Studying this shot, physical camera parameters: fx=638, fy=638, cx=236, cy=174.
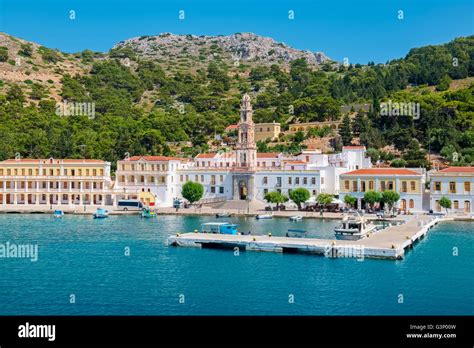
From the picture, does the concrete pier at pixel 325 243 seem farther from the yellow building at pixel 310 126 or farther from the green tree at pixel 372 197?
the yellow building at pixel 310 126

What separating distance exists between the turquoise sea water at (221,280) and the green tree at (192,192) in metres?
18.9

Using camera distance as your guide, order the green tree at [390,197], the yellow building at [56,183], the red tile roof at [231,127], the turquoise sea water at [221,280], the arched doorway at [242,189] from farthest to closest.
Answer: the red tile roof at [231,127] < the yellow building at [56,183] < the arched doorway at [242,189] < the green tree at [390,197] < the turquoise sea water at [221,280]

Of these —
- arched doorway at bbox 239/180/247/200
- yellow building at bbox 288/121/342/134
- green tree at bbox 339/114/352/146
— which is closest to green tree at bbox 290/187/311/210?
arched doorway at bbox 239/180/247/200

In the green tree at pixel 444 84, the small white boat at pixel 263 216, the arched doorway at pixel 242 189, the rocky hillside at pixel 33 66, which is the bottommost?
the small white boat at pixel 263 216

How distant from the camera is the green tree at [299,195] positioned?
2238 inches

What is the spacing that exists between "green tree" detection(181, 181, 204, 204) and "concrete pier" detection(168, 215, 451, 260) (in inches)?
787

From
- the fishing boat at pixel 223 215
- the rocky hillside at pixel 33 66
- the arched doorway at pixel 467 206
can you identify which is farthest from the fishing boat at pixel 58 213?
the rocky hillside at pixel 33 66

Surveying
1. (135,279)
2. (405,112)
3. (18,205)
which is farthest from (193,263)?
(405,112)

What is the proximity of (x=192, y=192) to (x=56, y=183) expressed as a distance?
15.0 meters

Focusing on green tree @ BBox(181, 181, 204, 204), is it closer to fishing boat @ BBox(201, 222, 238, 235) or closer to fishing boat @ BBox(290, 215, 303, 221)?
fishing boat @ BBox(290, 215, 303, 221)

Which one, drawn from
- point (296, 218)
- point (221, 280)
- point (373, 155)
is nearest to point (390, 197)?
point (296, 218)

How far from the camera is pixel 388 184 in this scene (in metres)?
55.8

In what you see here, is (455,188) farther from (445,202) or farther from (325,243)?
(325,243)
